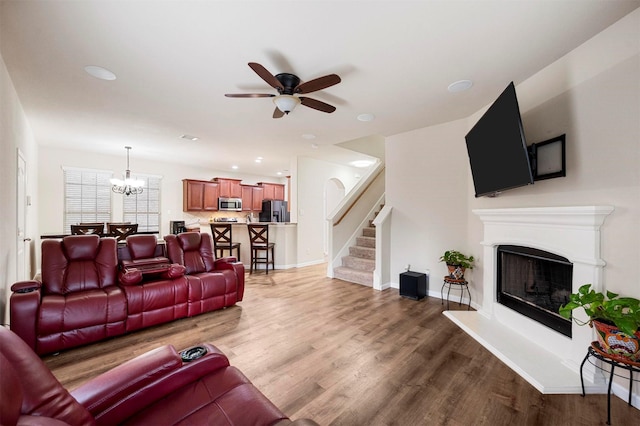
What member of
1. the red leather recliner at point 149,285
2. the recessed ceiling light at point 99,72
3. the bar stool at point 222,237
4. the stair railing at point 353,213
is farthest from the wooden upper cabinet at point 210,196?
the recessed ceiling light at point 99,72

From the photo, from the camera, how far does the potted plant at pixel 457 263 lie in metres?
3.45

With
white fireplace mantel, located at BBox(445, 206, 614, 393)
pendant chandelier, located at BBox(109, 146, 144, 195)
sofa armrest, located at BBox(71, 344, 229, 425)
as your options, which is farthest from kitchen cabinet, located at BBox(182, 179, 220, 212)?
white fireplace mantel, located at BBox(445, 206, 614, 393)

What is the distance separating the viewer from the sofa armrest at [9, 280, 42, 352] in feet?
7.35

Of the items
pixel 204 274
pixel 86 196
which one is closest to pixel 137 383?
pixel 204 274

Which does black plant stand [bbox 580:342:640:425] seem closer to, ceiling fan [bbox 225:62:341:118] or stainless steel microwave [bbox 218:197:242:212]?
ceiling fan [bbox 225:62:341:118]

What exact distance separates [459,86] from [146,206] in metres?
7.50

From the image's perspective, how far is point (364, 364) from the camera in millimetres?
2268

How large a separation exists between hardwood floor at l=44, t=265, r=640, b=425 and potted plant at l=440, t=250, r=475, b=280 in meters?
0.51

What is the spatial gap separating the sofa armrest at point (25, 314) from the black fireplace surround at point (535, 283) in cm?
463

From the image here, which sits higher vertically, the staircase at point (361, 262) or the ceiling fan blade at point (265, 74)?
the ceiling fan blade at point (265, 74)

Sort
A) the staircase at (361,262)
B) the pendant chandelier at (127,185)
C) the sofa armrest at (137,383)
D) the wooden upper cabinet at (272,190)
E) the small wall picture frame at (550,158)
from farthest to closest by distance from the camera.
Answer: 1. the wooden upper cabinet at (272,190)
2. the pendant chandelier at (127,185)
3. the staircase at (361,262)
4. the small wall picture frame at (550,158)
5. the sofa armrest at (137,383)

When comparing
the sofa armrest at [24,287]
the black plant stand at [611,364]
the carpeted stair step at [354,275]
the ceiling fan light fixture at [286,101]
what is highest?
the ceiling fan light fixture at [286,101]

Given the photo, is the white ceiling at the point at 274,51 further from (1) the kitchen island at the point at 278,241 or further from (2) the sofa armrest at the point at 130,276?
(1) the kitchen island at the point at 278,241

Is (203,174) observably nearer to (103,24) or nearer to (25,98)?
(25,98)
